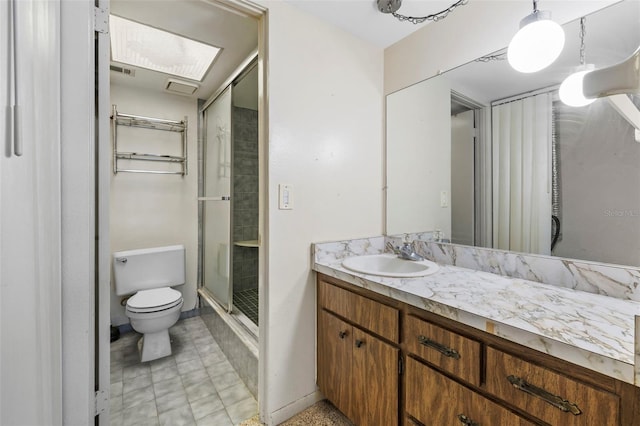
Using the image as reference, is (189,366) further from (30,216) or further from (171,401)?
(30,216)

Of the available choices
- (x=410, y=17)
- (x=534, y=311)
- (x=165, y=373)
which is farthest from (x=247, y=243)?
(x=534, y=311)

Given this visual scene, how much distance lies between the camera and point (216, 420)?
4.79ft

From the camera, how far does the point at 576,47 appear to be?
43.8 inches

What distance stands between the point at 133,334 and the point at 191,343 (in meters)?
0.60

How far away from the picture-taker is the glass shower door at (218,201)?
7.34ft

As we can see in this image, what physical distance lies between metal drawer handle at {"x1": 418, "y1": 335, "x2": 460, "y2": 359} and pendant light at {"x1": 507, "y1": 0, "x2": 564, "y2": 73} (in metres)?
1.10

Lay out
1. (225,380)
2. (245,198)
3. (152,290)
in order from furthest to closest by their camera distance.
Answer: (245,198), (152,290), (225,380)

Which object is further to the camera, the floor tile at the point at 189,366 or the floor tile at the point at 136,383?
the floor tile at the point at 189,366

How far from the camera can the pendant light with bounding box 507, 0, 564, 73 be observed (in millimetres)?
949

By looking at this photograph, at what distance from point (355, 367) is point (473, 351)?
0.63 metres

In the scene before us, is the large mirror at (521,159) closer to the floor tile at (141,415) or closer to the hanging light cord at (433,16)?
the hanging light cord at (433,16)

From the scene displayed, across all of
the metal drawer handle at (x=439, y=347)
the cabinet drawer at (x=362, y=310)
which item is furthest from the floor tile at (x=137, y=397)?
the metal drawer handle at (x=439, y=347)

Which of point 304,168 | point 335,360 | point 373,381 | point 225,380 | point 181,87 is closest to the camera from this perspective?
point 373,381

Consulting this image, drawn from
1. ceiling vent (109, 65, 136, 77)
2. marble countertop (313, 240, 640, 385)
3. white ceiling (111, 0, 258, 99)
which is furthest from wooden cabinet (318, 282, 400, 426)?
ceiling vent (109, 65, 136, 77)
